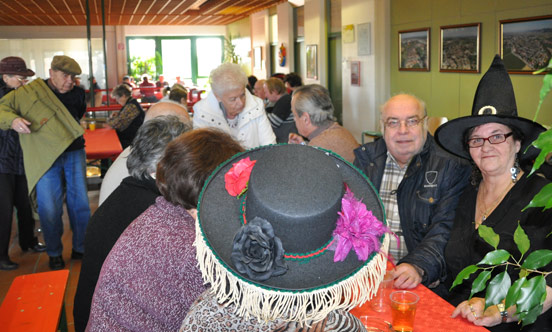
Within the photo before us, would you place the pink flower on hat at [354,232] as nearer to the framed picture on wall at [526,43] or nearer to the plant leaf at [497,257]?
the plant leaf at [497,257]

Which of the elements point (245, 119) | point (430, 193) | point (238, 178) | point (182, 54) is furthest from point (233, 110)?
point (182, 54)

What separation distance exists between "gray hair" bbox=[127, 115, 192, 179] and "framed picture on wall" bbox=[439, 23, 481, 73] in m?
4.90

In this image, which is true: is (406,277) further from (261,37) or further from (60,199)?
(261,37)

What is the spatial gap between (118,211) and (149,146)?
0.29 meters

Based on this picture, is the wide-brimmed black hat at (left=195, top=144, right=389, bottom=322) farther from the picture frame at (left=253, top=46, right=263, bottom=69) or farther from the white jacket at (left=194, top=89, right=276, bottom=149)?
the picture frame at (left=253, top=46, right=263, bottom=69)

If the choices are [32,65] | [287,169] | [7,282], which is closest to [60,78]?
[7,282]

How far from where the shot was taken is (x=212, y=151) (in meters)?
1.72

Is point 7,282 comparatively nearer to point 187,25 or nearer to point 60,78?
point 60,78

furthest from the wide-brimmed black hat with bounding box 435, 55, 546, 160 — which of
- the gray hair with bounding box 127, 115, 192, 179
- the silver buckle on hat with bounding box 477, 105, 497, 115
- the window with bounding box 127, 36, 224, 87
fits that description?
the window with bounding box 127, 36, 224, 87

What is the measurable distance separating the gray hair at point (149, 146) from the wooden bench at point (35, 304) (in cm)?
69

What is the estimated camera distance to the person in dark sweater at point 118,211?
2.13 metres

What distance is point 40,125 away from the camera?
4215 mm

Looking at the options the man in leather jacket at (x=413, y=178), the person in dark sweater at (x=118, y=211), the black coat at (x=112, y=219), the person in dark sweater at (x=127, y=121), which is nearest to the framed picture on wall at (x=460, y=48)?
the person in dark sweater at (x=127, y=121)

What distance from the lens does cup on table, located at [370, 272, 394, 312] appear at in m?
1.84
